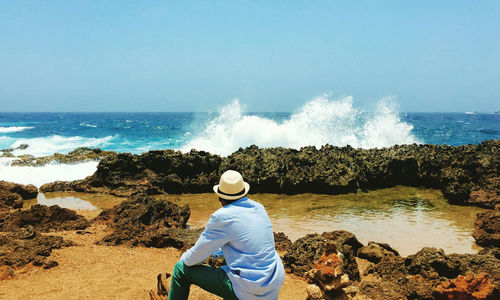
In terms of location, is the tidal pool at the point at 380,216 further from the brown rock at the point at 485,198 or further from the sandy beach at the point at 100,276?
the sandy beach at the point at 100,276

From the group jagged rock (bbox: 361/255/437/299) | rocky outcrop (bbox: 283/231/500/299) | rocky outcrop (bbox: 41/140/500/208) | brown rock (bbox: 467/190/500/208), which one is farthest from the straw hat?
brown rock (bbox: 467/190/500/208)

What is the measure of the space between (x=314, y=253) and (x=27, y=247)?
4216 mm

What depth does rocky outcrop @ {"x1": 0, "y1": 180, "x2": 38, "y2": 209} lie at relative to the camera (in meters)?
8.70

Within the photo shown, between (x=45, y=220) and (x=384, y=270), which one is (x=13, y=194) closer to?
(x=45, y=220)

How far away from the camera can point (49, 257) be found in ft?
16.3

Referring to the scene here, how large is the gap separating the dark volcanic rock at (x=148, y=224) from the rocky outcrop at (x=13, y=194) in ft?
10.2

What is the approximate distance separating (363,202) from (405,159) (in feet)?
Answer: 9.93

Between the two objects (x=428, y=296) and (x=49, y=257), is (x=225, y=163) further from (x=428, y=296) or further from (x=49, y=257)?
(x=428, y=296)

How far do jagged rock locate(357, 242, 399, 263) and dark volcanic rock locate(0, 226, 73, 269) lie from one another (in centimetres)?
455

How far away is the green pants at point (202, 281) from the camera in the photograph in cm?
257

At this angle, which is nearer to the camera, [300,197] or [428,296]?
[428,296]

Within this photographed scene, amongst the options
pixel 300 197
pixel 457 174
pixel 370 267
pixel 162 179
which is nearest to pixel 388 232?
pixel 370 267

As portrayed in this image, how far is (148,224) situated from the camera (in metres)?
6.87

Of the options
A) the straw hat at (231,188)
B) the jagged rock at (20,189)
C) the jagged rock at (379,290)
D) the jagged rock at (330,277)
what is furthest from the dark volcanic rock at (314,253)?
the jagged rock at (20,189)
